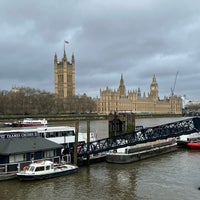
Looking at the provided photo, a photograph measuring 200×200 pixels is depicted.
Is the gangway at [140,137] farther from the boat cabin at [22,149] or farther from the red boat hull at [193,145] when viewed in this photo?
the red boat hull at [193,145]

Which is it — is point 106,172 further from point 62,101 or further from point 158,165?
point 62,101

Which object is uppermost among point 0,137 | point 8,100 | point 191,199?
point 8,100

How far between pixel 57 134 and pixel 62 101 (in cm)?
12736

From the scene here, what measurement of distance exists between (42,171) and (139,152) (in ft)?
47.5

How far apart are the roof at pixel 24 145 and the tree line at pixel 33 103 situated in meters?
102

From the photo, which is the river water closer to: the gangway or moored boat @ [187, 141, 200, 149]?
the gangway

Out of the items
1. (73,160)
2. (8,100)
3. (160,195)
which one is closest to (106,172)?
(73,160)

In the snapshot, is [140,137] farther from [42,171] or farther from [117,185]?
[42,171]

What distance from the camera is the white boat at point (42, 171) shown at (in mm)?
28781

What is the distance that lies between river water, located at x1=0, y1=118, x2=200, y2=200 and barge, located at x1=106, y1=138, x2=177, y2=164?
153cm

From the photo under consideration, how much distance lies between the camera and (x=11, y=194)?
26000 mm

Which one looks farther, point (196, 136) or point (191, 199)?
point (196, 136)

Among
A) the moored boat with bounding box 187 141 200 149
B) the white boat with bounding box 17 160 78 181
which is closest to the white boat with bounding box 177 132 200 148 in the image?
the moored boat with bounding box 187 141 200 149

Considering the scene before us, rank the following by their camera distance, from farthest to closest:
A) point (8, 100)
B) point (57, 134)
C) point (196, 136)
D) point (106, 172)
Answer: point (8, 100), point (196, 136), point (57, 134), point (106, 172)
